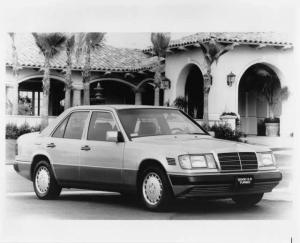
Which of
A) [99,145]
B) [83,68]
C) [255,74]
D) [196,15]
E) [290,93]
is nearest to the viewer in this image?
[99,145]

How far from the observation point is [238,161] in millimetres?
9898

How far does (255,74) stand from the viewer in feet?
52.8

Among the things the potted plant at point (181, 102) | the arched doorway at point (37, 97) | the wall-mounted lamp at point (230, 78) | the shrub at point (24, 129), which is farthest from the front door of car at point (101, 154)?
the wall-mounted lamp at point (230, 78)

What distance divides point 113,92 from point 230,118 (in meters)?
2.48

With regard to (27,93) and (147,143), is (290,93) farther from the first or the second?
(27,93)

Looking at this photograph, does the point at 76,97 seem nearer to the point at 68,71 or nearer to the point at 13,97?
the point at 68,71

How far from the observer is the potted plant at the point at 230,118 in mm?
13298

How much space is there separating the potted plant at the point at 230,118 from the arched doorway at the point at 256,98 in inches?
6.1

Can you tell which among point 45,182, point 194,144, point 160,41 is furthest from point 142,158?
point 160,41

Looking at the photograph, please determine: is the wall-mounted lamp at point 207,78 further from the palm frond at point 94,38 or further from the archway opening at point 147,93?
the palm frond at point 94,38

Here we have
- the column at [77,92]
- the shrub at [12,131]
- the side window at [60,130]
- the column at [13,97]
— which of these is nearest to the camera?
the side window at [60,130]
